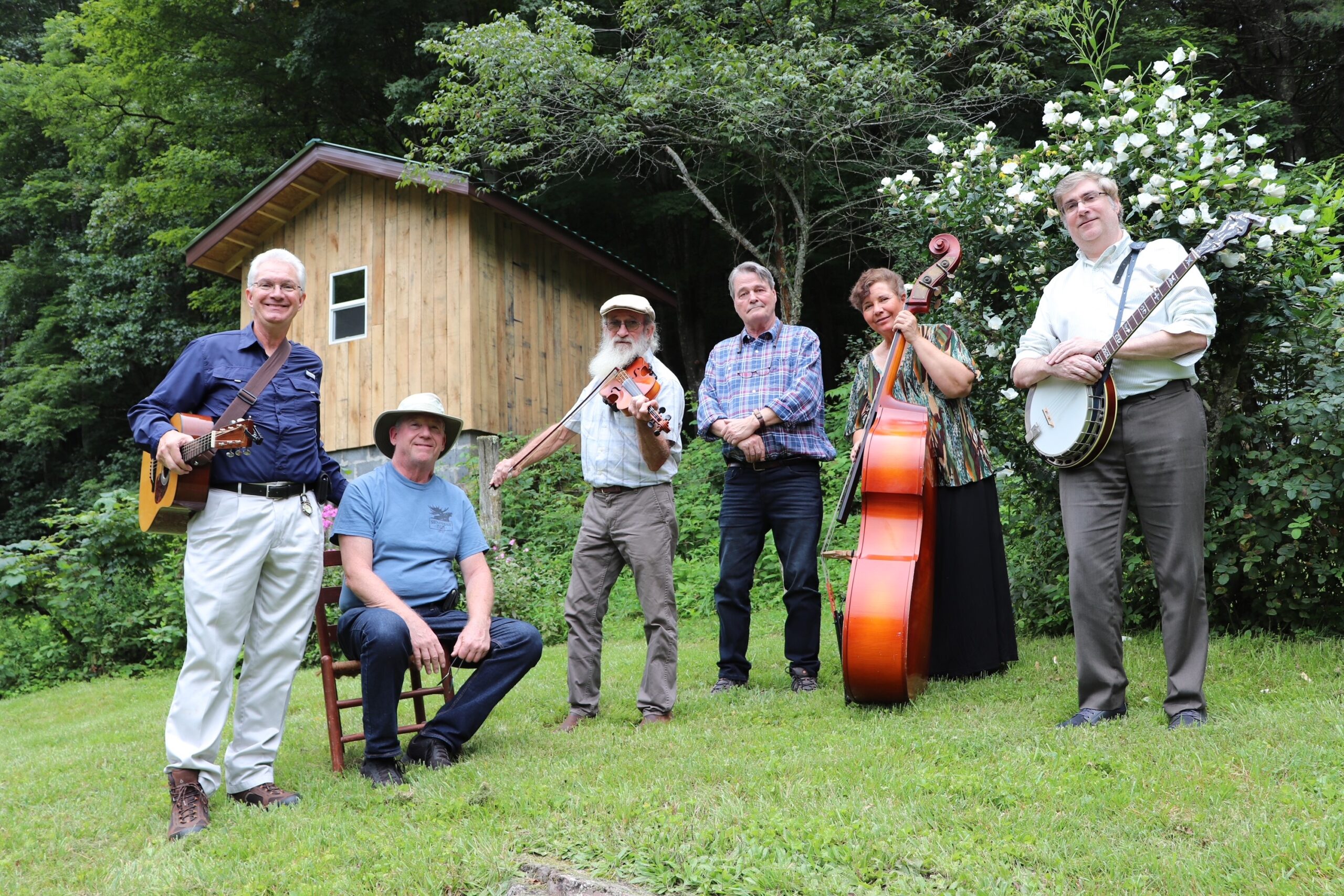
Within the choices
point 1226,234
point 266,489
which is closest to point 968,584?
point 1226,234

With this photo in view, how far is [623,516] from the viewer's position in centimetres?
479

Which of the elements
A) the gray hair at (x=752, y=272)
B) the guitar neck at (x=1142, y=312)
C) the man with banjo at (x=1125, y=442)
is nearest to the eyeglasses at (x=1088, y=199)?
the man with banjo at (x=1125, y=442)

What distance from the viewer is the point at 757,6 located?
1296 centimetres

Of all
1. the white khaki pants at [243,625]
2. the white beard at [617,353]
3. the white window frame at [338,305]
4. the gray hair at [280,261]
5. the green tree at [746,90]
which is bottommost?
the white khaki pants at [243,625]

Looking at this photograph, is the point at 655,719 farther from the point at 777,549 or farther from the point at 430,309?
the point at 430,309

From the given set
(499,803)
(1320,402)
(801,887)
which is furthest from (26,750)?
(1320,402)

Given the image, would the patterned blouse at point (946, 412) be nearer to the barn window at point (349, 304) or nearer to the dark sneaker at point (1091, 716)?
the dark sneaker at point (1091, 716)

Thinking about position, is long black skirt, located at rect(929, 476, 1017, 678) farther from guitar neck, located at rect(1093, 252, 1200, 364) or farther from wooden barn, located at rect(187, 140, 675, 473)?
wooden barn, located at rect(187, 140, 675, 473)

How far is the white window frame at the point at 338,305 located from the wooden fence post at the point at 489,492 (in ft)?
7.51

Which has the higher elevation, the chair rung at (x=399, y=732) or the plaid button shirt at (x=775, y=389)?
the plaid button shirt at (x=775, y=389)

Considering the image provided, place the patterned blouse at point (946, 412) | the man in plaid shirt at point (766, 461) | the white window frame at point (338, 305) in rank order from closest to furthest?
the patterned blouse at point (946, 412), the man in plaid shirt at point (766, 461), the white window frame at point (338, 305)

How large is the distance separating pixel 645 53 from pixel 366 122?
26.9 feet

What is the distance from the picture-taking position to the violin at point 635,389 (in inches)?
176

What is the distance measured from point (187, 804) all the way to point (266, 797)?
278 millimetres
